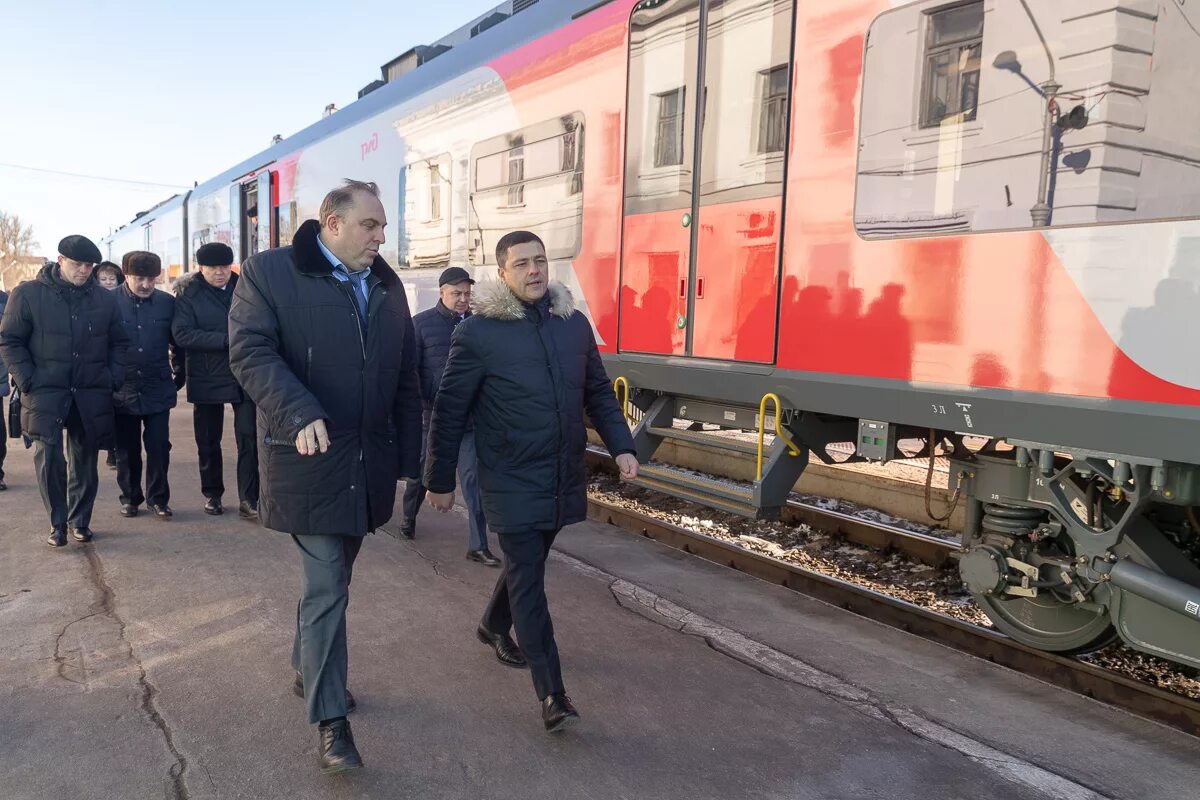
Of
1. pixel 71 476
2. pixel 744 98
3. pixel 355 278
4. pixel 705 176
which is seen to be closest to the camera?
pixel 355 278

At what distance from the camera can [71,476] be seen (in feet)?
17.6

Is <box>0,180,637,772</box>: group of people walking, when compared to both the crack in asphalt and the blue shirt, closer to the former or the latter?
the blue shirt

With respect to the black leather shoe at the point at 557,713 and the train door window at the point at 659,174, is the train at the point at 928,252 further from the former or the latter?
the black leather shoe at the point at 557,713

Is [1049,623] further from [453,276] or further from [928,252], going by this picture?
[453,276]

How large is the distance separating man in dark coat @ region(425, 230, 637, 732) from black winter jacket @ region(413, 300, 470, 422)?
2.09 metres

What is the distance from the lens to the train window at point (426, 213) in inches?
297

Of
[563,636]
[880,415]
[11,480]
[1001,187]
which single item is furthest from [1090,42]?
[11,480]

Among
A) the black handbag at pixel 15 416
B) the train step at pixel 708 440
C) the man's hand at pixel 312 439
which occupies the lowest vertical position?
the black handbag at pixel 15 416

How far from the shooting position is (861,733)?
3.29 meters

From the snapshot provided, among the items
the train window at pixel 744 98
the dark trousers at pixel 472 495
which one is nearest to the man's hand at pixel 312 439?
the dark trousers at pixel 472 495

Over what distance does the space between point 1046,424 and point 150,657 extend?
366 centimetres

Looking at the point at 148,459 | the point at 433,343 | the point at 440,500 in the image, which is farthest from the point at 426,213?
the point at 440,500

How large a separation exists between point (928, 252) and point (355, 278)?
7.67 feet

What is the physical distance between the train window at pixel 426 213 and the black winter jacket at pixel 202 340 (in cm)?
206
